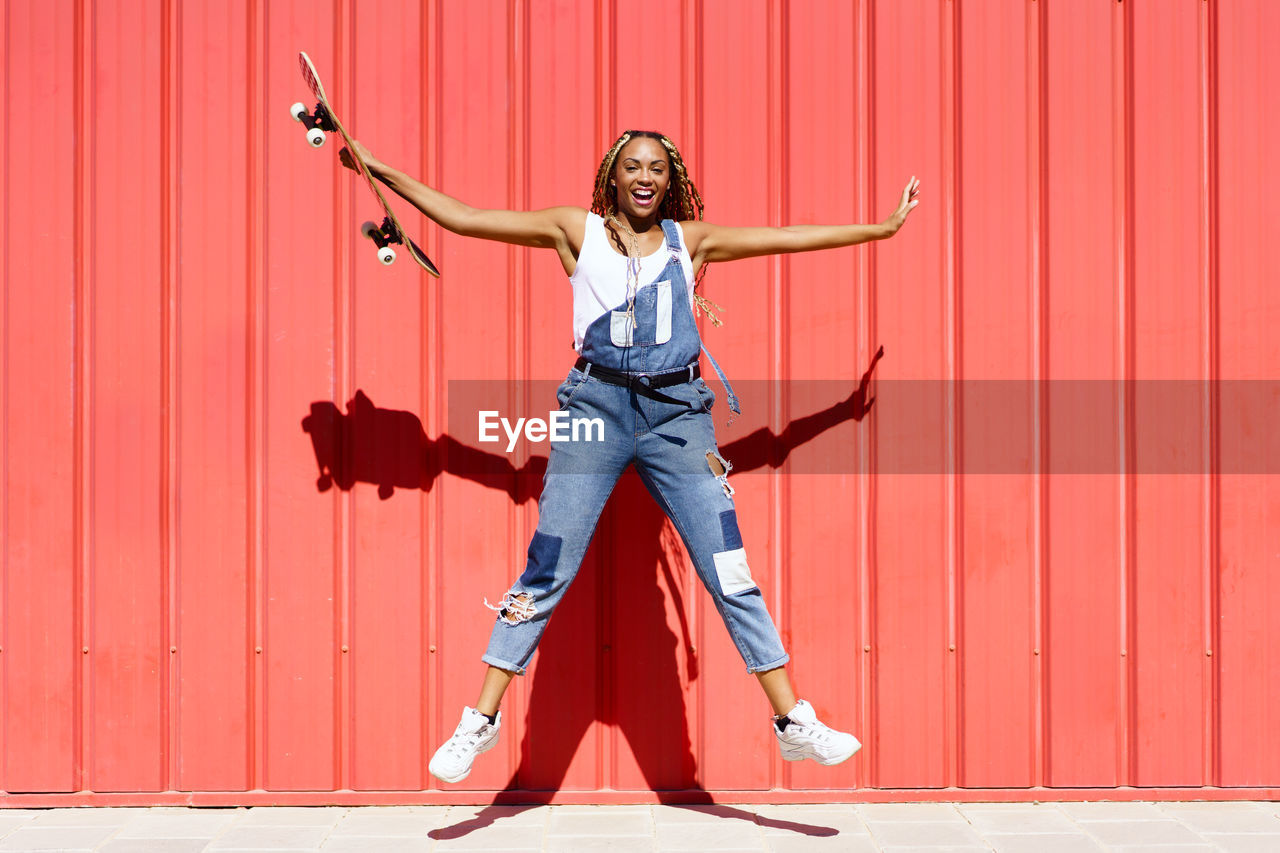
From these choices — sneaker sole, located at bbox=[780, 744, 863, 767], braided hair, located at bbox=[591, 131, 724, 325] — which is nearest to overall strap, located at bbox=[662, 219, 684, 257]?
braided hair, located at bbox=[591, 131, 724, 325]

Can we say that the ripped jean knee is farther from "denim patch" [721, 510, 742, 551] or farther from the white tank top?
the white tank top

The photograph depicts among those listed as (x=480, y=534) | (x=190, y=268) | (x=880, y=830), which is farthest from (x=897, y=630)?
(x=190, y=268)

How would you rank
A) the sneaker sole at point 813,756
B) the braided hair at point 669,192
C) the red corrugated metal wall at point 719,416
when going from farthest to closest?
the red corrugated metal wall at point 719,416
the braided hair at point 669,192
the sneaker sole at point 813,756

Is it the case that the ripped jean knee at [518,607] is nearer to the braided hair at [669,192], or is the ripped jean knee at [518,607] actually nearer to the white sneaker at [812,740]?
the white sneaker at [812,740]

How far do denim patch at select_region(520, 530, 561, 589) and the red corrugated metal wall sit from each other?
402 mm

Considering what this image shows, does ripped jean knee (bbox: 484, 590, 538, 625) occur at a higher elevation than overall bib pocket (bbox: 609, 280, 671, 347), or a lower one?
lower

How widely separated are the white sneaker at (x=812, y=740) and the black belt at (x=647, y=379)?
86 centimetres

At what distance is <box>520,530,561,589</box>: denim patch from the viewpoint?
271cm

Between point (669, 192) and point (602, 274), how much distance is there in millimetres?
399

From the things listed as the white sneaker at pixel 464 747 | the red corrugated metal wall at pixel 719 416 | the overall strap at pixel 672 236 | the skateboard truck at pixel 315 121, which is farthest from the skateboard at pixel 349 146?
the white sneaker at pixel 464 747

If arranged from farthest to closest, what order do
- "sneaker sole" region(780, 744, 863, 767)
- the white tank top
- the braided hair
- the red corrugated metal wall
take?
the red corrugated metal wall, the braided hair, the white tank top, "sneaker sole" region(780, 744, 863, 767)

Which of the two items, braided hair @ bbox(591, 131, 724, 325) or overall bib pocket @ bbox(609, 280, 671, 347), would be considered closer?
overall bib pocket @ bbox(609, 280, 671, 347)

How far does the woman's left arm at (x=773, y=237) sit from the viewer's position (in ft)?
9.17

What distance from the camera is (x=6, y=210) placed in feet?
10.2
